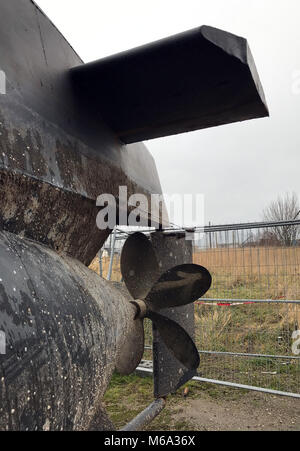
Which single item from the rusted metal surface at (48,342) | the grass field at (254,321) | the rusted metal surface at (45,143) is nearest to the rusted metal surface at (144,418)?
the rusted metal surface at (48,342)

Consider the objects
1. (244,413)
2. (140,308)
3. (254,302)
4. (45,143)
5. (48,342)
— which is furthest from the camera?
(254,302)

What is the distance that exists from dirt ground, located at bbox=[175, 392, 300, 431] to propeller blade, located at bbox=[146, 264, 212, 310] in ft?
6.01

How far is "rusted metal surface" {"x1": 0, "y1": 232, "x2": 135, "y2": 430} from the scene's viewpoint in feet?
2.64

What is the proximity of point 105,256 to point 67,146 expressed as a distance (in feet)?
15.6

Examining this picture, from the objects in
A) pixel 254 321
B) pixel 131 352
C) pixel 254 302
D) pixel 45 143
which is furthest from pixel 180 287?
pixel 254 321

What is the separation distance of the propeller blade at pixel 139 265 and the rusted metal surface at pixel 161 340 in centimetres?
22

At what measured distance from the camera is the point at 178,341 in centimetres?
240

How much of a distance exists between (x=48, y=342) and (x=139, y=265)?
1.67 m

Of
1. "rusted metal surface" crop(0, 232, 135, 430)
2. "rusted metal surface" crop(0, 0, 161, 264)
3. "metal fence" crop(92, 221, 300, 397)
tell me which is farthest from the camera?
"metal fence" crop(92, 221, 300, 397)

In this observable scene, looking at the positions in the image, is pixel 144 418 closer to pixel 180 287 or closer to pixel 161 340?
pixel 161 340

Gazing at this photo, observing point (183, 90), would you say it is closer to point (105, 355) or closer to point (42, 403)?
point (105, 355)

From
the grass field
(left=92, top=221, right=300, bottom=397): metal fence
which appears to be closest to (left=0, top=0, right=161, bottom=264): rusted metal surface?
(left=92, top=221, right=300, bottom=397): metal fence

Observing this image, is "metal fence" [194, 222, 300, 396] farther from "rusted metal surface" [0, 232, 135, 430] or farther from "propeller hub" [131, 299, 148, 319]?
"rusted metal surface" [0, 232, 135, 430]
